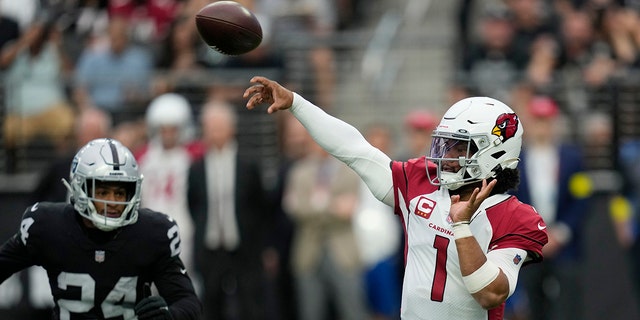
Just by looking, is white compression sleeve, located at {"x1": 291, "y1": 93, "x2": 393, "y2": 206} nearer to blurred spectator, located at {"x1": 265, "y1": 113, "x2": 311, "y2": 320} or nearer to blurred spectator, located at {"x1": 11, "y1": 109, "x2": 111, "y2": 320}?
blurred spectator, located at {"x1": 11, "y1": 109, "x2": 111, "y2": 320}

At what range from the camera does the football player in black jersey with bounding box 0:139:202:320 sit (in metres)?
5.89

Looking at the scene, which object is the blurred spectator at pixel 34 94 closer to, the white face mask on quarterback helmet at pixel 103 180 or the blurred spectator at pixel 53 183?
the blurred spectator at pixel 53 183

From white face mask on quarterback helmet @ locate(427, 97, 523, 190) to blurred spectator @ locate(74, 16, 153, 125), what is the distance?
640 cm

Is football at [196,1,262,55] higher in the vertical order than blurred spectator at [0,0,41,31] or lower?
lower

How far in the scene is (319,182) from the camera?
10883 mm

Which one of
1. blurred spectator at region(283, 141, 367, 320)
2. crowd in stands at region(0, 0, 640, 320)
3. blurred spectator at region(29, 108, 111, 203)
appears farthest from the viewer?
blurred spectator at region(283, 141, 367, 320)

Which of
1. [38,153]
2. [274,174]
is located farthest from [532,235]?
[38,153]

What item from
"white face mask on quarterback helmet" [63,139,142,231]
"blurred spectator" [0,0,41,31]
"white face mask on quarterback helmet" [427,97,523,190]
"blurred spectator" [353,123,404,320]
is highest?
"blurred spectator" [0,0,41,31]

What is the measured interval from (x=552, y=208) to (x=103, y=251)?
5.36 metres

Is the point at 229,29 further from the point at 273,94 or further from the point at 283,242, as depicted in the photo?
the point at 283,242

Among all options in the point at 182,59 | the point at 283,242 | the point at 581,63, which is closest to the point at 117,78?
the point at 182,59

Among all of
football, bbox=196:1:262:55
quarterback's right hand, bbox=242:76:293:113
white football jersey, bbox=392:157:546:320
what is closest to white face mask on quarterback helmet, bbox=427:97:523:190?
white football jersey, bbox=392:157:546:320

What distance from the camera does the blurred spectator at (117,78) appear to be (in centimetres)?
1166

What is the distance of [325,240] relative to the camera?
1084 centimetres
